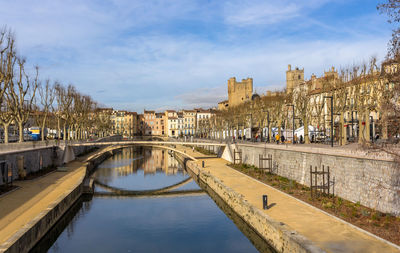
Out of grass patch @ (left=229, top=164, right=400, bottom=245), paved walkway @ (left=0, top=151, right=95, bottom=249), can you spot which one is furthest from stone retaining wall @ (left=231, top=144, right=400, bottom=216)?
paved walkway @ (left=0, top=151, right=95, bottom=249)

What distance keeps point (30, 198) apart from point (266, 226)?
56.3ft

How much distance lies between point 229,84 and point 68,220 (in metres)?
123

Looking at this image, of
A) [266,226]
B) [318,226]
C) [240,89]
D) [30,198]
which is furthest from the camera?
[240,89]

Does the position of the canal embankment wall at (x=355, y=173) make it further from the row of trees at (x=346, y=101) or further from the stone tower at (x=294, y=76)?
the stone tower at (x=294, y=76)

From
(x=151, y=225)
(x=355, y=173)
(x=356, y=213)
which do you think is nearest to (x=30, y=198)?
(x=151, y=225)

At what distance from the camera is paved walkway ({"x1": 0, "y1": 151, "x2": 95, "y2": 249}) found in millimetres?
18703

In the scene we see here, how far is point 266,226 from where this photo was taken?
1925 cm

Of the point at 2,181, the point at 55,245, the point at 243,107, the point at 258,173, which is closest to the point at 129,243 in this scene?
the point at 55,245

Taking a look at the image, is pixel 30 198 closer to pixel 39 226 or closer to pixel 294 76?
pixel 39 226

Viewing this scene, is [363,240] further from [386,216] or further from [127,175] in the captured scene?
[127,175]

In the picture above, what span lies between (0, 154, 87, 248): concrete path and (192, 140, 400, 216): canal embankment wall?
17770mm

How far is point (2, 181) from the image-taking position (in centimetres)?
2958

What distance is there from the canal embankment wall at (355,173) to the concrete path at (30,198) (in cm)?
1777

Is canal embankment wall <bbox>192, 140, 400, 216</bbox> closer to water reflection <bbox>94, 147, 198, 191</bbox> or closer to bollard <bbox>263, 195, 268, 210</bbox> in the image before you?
bollard <bbox>263, 195, 268, 210</bbox>
